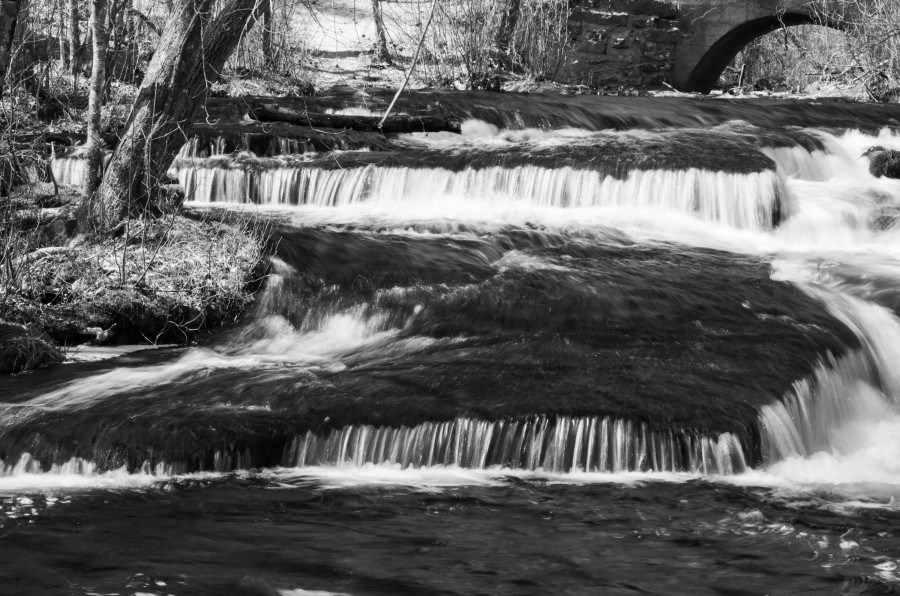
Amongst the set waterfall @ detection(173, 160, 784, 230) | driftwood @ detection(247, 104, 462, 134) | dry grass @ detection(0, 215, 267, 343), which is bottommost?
dry grass @ detection(0, 215, 267, 343)

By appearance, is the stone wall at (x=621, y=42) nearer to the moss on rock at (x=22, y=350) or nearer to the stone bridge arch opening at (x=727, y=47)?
the stone bridge arch opening at (x=727, y=47)

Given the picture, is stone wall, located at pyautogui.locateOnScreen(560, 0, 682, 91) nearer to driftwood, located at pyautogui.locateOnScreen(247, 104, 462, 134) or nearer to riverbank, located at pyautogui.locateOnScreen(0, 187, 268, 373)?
driftwood, located at pyautogui.locateOnScreen(247, 104, 462, 134)

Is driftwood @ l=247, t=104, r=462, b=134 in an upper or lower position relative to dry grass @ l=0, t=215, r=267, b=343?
upper

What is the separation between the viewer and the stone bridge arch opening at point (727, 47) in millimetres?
20469

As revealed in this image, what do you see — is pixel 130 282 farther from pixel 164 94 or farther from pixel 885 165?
pixel 885 165

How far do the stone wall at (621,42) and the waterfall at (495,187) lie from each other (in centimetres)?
992

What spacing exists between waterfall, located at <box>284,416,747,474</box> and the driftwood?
29.0ft

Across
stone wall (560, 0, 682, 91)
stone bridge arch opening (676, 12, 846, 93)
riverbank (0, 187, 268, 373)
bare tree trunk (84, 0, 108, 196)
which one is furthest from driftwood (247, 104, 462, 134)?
stone bridge arch opening (676, 12, 846, 93)

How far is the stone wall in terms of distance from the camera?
21438 millimetres

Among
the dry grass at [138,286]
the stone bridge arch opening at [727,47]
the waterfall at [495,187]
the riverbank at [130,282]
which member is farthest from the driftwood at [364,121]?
the stone bridge arch opening at [727,47]

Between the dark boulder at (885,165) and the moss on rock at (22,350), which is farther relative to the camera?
the dark boulder at (885,165)

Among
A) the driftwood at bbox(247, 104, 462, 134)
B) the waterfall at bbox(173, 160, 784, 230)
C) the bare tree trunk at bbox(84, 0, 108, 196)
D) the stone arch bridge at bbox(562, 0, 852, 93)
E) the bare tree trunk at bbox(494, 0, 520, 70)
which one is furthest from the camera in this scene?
the stone arch bridge at bbox(562, 0, 852, 93)

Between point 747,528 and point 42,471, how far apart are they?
352 centimetres

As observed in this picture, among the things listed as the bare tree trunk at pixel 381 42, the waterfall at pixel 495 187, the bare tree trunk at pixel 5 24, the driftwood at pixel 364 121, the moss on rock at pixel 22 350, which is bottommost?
the moss on rock at pixel 22 350
